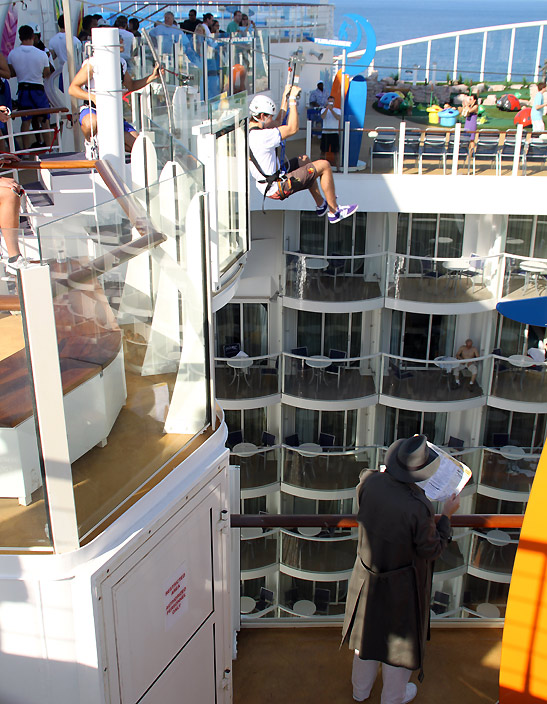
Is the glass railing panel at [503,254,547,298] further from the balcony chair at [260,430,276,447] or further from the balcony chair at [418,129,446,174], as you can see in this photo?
the balcony chair at [260,430,276,447]

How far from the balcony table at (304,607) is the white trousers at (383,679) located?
11694mm

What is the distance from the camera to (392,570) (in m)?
3.48

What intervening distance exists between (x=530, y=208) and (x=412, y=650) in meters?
12.6

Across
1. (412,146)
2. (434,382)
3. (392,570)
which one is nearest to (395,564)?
(392,570)

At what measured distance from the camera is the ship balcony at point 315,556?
1436 centimetres

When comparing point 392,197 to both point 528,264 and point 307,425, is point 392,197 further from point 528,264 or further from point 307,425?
point 307,425

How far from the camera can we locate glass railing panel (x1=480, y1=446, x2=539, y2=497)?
50.7 feet

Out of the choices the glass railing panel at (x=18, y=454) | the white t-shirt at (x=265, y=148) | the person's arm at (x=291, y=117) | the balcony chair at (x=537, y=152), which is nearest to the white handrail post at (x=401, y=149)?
the balcony chair at (x=537, y=152)

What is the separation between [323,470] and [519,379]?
4505 millimetres

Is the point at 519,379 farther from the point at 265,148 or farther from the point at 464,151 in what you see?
the point at 265,148

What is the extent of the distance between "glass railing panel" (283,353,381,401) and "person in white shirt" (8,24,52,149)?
24.9ft

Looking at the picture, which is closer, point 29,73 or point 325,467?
point 29,73

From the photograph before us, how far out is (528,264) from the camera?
15.3m

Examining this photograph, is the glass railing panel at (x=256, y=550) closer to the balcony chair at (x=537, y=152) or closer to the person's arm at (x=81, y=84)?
the person's arm at (x=81, y=84)
